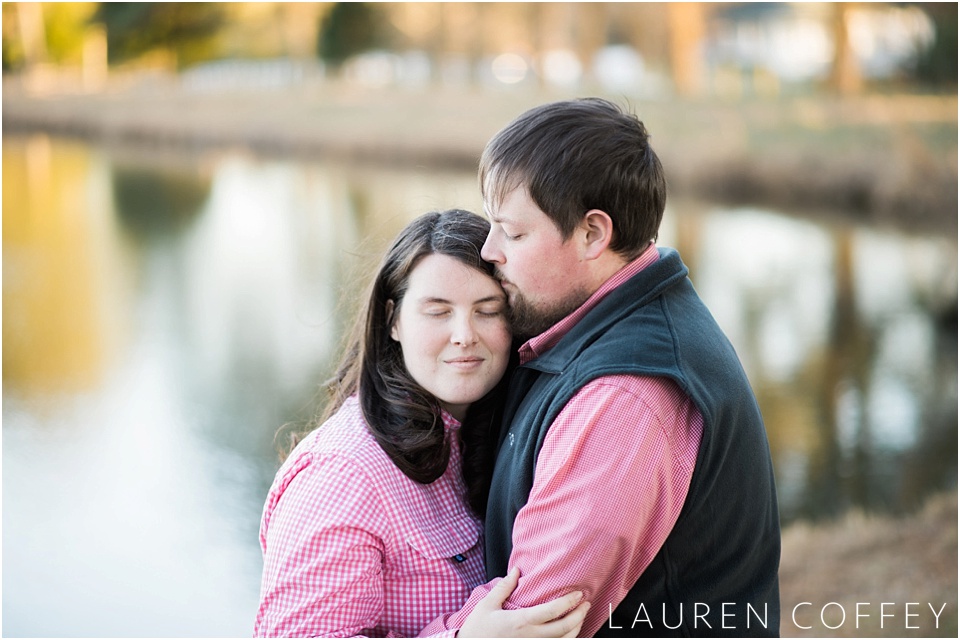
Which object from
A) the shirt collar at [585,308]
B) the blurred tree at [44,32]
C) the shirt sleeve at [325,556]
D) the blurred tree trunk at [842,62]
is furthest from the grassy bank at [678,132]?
the shirt sleeve at [325,556]

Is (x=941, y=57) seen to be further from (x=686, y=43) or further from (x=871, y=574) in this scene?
(x=871, y=574)

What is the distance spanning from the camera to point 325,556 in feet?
5.97

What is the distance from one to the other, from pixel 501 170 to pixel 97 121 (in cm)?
2441

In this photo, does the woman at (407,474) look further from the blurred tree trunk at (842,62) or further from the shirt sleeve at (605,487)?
the blurred tree trunk at (842,62)

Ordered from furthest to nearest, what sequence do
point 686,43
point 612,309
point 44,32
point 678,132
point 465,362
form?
point 44,32
point 686,43
point 678,132
point 465,362
point 612,309

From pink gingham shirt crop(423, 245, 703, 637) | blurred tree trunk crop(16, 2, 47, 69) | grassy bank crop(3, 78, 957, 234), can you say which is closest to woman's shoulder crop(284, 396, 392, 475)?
pink gingham shirt crop(423, 245, 703, 637)

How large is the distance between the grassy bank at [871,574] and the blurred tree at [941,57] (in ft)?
33.8

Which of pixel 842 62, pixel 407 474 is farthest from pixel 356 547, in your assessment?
pixel 842 62

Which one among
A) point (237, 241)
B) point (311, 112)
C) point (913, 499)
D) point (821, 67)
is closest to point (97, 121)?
point (311, 112)

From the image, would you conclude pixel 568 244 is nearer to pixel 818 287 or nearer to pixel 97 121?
pixel 818 287

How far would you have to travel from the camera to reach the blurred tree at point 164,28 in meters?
27.4

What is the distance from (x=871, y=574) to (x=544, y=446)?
3542 millimetres

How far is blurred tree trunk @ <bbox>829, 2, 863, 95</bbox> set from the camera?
1764 centimetres

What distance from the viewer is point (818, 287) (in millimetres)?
11273
